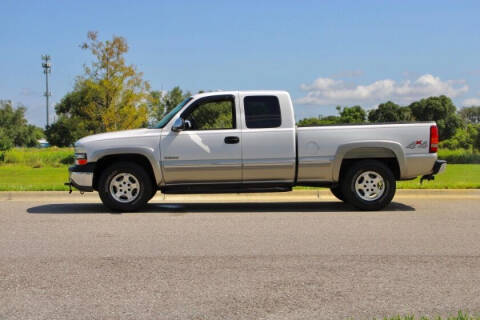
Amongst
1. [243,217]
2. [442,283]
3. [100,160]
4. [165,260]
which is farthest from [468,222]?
[100,160]

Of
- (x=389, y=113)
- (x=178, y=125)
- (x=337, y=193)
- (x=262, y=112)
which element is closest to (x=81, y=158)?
(x=178, y=125)

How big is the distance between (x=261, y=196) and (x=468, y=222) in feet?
15.2

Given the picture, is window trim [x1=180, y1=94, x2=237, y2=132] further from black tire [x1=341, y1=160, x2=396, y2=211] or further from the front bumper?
black tire [x1=341, y1=160, x2=396, y2=211]

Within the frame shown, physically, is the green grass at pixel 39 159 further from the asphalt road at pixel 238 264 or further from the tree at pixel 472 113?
the tree at pixel 472 113

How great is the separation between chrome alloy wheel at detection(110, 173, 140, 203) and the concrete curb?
2122 mm

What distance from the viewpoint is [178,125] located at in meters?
9.70

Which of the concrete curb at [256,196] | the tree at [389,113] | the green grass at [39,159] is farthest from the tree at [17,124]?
the concrete curb at [256,196]

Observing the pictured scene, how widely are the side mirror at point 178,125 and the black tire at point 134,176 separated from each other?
2.95 feet

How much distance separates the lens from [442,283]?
503 centimetres

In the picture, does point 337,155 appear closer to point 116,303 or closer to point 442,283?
point 442,283

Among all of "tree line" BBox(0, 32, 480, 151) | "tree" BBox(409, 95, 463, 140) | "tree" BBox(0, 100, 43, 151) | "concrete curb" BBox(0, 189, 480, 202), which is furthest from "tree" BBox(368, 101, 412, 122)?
"concrete curb" BBox(0, 189, 480, 202)

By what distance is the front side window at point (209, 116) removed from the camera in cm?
990

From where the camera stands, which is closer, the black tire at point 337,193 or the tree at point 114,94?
the black tire at point 337,193

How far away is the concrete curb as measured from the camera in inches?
472
